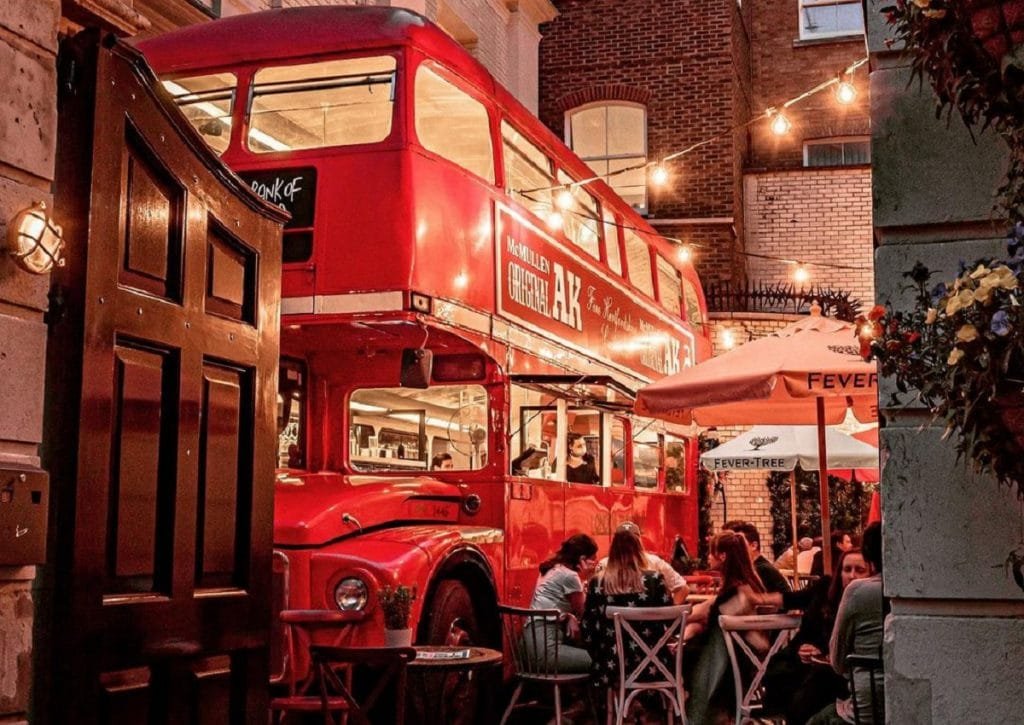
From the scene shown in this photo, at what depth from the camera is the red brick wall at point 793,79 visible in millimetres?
21031

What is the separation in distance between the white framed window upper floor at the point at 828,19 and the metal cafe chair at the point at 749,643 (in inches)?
637

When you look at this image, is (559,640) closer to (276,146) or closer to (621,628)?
(621,628)

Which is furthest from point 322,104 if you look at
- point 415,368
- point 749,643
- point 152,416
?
point 152,416

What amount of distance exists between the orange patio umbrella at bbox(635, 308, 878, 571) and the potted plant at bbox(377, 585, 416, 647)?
2.34 m

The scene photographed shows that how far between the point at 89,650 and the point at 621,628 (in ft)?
14.7

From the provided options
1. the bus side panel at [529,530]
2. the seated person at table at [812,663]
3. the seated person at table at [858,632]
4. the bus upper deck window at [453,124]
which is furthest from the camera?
the bus side panel at [529,530]

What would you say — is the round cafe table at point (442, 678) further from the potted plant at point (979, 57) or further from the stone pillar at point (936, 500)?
the potted plant at point (979, 57)

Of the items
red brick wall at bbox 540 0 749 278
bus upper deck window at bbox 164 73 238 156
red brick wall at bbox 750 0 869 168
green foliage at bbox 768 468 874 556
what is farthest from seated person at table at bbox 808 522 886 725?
red brick wall at bbox 750 0 869 168

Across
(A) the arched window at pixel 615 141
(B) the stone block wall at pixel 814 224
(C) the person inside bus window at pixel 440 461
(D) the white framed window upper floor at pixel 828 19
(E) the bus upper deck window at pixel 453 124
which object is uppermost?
(D) the white framed window upper floor at pixel 828 19

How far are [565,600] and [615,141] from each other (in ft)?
41.6

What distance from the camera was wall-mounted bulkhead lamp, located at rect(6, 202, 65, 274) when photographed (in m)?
3.30

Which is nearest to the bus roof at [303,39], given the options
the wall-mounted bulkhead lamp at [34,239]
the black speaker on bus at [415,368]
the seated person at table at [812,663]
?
the black speaker on bus at [415,368]

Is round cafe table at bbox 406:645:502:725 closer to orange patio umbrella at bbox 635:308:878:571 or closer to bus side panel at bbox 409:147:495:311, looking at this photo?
orange patio umbrella at bbox 635:308:878:571

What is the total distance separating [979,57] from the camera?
3.09 m
